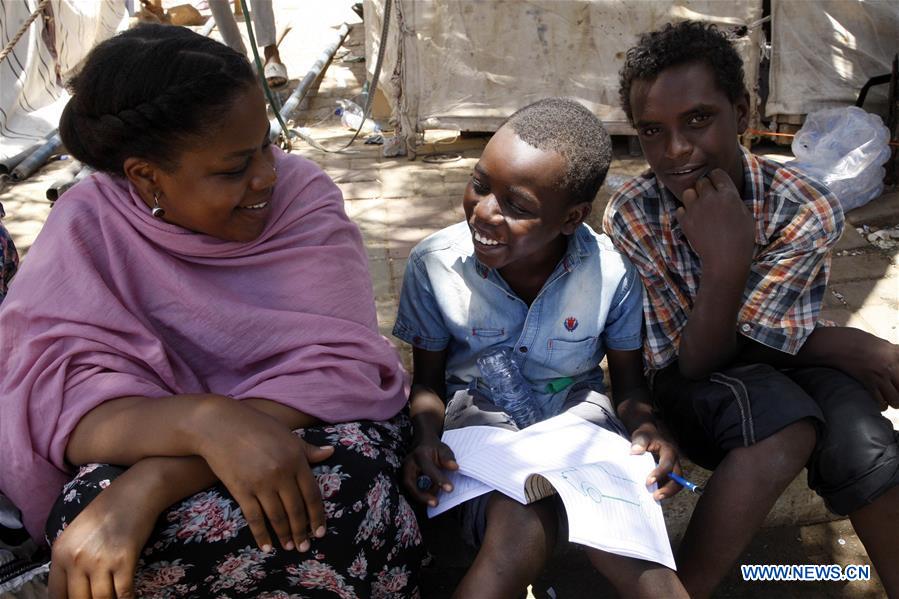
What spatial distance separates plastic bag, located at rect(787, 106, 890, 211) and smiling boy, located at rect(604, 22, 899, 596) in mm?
2136

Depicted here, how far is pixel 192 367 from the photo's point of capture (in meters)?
1.87

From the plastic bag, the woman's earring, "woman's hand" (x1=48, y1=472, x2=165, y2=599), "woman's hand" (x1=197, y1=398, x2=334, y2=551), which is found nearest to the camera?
"woman's hand" (x1=48, y1=472, x2=165, y2=599)

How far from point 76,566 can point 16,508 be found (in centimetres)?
34

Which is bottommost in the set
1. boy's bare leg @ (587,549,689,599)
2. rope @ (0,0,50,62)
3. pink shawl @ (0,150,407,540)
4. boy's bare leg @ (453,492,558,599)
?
boy's bare leg @ (587,549,689,599)

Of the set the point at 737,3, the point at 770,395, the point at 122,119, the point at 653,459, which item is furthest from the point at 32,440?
the point at 737,3

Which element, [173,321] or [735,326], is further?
[735,326]

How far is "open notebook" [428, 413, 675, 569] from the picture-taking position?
169 centimetres

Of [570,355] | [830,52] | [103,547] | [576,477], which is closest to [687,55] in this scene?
[570,355]

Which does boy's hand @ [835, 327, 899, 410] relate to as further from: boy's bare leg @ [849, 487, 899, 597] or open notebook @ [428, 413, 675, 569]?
open notebook @ [428, 413, 675, 569]

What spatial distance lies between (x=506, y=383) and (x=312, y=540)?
2.26 feet

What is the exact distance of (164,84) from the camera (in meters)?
1.64

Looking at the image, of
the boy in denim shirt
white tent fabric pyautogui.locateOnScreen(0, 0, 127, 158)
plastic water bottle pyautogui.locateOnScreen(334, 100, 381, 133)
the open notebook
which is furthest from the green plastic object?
white tent fabric pyautogui.locateOnScreen(0, 0, 127, 158)

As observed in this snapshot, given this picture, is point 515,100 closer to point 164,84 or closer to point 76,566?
point 164,84

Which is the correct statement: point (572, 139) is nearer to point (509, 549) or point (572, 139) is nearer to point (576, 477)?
point (576, 477)
